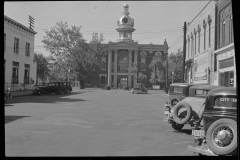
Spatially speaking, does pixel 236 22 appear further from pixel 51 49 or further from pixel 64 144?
pixel 51 49

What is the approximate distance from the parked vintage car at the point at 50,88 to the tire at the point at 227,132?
24.7m

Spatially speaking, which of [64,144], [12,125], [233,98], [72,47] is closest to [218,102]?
[233,98]

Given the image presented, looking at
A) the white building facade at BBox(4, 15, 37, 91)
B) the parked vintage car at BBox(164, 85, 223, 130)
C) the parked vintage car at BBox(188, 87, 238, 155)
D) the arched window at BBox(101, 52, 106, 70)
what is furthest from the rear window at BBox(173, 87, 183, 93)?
the white building facade at BBox(4, 15, 37, 91)

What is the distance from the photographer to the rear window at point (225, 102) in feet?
19.0

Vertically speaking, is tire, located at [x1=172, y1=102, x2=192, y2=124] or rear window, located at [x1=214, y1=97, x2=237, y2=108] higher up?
rear window, located at [x1=214, y1=97, x2=237, y2=108]

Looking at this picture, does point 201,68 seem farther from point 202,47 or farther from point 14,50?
point 14,50

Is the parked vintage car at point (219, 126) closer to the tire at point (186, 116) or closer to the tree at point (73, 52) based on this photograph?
the tire at point (186, 116)

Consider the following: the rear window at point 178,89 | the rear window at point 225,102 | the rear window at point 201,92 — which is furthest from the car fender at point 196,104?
the rear window at point 178,89

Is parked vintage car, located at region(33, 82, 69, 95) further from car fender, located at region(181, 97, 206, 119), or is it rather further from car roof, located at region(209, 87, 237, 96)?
car roof, located at region(209, 87, 237, 96)

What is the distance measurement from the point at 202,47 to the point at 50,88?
1757cm

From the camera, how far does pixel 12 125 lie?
9.21m

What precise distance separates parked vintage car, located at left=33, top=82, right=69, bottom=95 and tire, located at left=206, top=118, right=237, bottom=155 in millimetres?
24748

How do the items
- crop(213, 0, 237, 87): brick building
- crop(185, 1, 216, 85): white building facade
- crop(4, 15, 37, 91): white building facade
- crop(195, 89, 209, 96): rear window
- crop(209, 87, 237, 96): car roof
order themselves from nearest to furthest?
crop(4, 15, 37, 91): white building facade < crop(209, 87, 237, 96): car roof < crop(195, 89, 209, 96): rear window < crop(213, 0, 237, 87): brick building < crop(185, 1, 216, 85): white building facade

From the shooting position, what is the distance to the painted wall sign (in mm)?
28069
